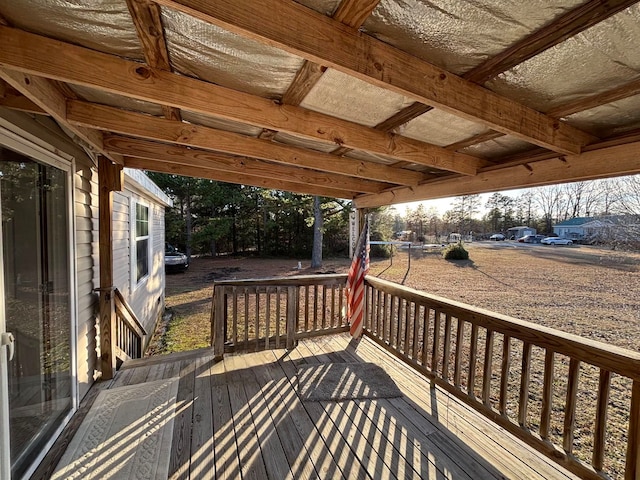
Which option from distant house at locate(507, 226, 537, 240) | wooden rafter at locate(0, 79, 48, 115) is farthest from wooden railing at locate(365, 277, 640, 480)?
distant house at locate(507, 226, 537, 240)

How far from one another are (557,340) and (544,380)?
1.09ft

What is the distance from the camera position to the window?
4777 millimetres

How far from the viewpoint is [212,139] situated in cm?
242

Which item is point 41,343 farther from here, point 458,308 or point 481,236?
point 481,236

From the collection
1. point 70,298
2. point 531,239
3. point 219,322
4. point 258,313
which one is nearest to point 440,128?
point 258,313

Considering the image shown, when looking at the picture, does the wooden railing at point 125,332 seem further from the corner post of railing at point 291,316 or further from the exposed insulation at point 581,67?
the exposed insulation at point 581,67

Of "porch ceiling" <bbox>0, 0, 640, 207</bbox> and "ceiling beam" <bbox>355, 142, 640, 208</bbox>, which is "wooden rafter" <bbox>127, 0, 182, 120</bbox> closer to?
"porch ceiling" <bbox>0, 0, 640, 207</bbox>

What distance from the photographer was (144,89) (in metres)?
1.50

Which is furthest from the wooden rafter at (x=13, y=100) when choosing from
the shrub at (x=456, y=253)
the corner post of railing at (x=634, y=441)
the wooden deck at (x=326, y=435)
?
the shrub at (x=456, y=253)

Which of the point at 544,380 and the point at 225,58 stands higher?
the point at 225,58

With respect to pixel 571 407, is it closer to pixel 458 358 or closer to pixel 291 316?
pixel 458 358

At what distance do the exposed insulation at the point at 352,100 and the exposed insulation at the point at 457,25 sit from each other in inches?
13.8

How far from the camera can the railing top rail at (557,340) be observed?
5.02ft

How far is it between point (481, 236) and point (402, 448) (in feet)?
66.8
